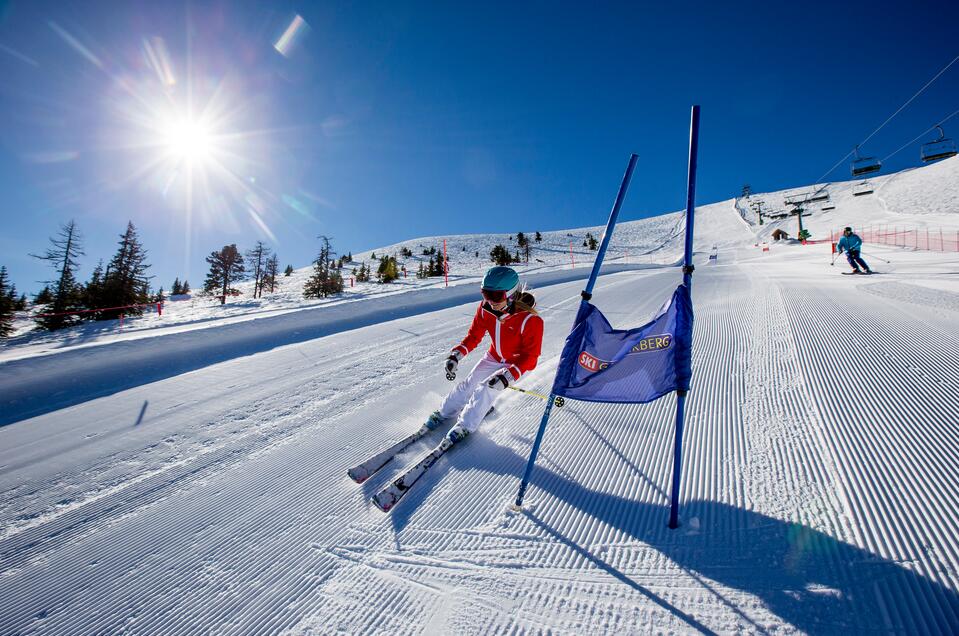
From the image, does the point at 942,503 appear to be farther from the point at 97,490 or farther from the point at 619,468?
the point at 97,490

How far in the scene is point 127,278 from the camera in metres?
28.8

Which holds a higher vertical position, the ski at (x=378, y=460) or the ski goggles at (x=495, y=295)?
the ski goggles at (x=495, y=295)

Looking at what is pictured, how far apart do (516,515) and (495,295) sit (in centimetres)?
183

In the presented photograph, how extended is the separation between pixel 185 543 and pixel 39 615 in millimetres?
560

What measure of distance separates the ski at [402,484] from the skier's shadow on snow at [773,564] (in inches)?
2.8

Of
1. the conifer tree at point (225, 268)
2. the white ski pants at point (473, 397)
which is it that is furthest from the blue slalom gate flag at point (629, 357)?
the conifer tree at point (225, 268)

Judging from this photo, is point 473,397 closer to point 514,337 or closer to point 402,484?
point 514,337

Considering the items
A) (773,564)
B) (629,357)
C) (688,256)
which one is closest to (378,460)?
(629,357)

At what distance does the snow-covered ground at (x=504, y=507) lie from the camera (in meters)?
1.58

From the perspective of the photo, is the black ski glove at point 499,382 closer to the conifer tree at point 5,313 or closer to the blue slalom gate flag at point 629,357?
the blue slalom gate flag at point 629,357

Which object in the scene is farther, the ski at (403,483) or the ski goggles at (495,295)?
the ski goggles at (495,295)

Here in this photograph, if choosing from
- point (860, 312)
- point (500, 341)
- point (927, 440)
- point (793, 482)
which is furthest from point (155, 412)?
point (860, 312)

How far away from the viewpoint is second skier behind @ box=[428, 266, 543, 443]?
305 cm

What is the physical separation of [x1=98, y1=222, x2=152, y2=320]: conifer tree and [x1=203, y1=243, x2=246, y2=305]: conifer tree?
7527 mm
